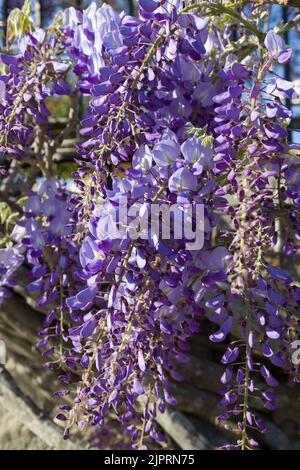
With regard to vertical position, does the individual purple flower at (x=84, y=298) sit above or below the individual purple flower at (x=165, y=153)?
below

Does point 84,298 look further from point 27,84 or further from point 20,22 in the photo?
point 20,22

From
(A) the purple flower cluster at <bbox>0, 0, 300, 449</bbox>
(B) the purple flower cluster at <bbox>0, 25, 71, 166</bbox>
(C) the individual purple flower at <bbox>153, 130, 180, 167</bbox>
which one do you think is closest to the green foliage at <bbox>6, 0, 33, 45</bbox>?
(B) the purple flower cluster at <bbox>0, 25, 71, 166</bbox>

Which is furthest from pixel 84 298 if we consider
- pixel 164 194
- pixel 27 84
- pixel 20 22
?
pixel 20 22

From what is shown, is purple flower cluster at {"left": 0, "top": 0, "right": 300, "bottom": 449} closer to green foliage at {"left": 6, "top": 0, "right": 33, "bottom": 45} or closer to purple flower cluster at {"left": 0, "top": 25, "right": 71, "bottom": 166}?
purple flower cluster at {"left": 0, "top": 25, "right": 71, "bottom": 166}

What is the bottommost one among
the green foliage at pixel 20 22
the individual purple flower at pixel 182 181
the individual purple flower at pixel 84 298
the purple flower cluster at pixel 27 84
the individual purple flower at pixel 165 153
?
the individual purple flower at pixel 84 298

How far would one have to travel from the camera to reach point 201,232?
1216 mm

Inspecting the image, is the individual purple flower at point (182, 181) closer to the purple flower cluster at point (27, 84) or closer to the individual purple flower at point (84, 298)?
the individual purple flower at point (84, 298)

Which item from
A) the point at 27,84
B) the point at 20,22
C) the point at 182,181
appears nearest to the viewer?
the point at 182,181

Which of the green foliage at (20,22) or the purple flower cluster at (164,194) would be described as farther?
the green foliage at (20,22)

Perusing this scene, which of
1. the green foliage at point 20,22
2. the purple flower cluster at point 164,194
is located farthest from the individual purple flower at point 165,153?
the green foliage at point 20,22

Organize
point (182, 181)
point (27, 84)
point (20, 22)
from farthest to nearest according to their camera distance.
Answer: point (20, 22), point (27, 84), point (182, 181)

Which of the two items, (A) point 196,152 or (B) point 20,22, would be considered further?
(B) point 20,22

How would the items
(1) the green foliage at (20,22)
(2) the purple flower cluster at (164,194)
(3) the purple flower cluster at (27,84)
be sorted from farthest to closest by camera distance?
(1) the green foliage at (20,22) → (3) the purple flower cluster at (27,84) → (2) the purple flower cluster at (164,194)

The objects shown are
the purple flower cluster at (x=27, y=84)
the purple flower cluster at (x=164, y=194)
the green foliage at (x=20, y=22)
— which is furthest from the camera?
the green foliage at (x=20, y=22)
